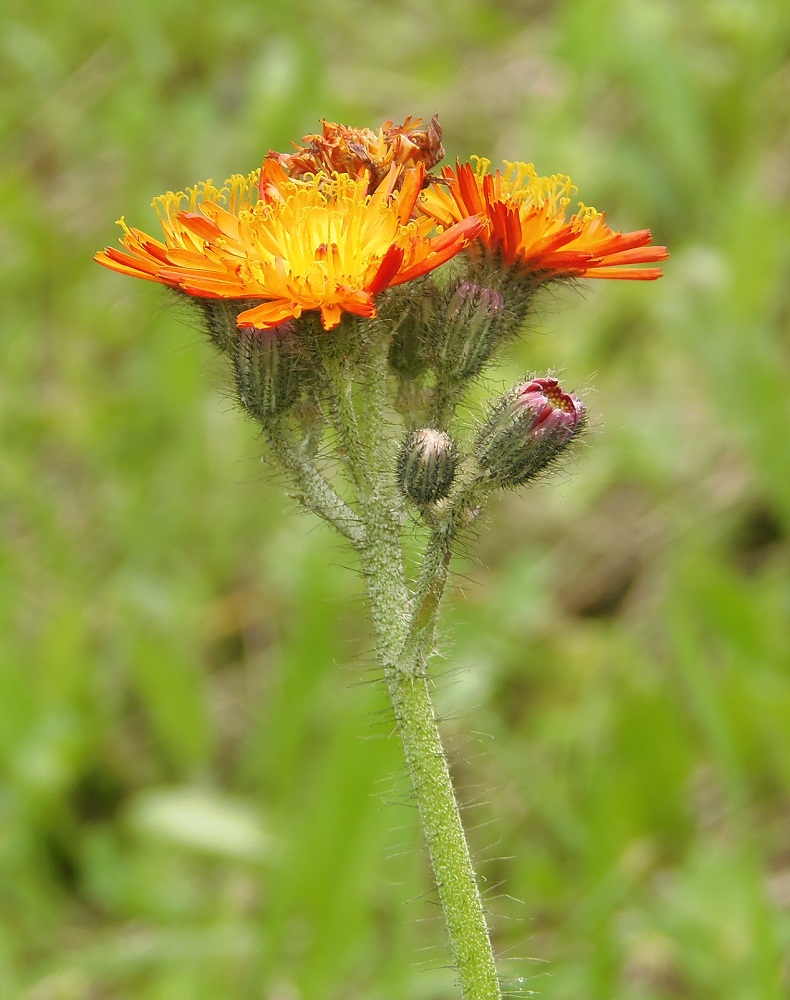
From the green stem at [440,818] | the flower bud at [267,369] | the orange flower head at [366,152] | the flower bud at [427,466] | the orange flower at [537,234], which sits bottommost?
the green stem at [440,818]

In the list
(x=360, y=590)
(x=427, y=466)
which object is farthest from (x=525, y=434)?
(x=360, y=590)

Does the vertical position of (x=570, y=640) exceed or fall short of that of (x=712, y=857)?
it exceeds it

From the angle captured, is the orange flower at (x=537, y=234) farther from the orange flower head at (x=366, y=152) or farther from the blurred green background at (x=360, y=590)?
the blurred green background at (x=360, y=590)

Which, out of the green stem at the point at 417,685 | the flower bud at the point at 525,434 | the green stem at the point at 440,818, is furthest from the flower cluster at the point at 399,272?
the green stem at the point at 440,818

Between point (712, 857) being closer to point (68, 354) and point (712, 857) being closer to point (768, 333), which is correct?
point (768, 333)

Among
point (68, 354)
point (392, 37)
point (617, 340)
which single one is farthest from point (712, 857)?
point (392, 37)

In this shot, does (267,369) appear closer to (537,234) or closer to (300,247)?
(300,247)
